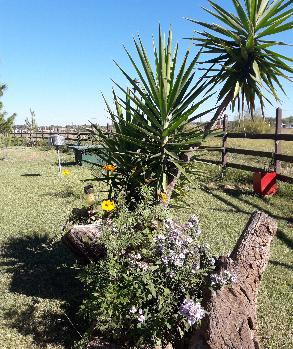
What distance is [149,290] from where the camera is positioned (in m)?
3.03

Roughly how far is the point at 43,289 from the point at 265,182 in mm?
6316

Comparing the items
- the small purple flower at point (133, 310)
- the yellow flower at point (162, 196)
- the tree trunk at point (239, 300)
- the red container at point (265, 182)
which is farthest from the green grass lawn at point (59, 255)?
the small purple flower at point (133, 310)

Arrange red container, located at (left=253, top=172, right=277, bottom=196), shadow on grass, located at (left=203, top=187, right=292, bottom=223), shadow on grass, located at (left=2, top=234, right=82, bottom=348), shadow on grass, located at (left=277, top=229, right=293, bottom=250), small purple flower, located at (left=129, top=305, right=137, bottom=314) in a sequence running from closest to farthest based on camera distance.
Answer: small purple flower, located at (left=129, top=305, right=137, bottom=314) < shadow on grass, located at (left=2, top=234, right=82, bottom=348) < shadow on grass, located at (left=277, top=229, right=293, bottom=250) < shadow on grass, located at (left=203, top=187, right=292, bottom=223) < red container, located at (left=253, top=172, right=277, bottom=196)

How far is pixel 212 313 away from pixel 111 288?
0.83 metres

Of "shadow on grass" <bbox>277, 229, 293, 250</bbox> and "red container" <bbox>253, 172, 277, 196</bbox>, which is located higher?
"red container" <bbox>253, 172, 277, 196</bbox>

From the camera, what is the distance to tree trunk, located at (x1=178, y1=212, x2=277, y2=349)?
2.86 metres

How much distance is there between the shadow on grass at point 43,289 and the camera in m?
3.55

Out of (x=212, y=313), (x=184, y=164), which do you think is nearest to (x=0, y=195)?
(x=184, y=164)

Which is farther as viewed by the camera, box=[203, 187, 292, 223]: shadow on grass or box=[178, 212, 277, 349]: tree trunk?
box=[203, 187, 292, 223]: shadow on grass

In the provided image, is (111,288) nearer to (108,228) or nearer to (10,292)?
(108,228)

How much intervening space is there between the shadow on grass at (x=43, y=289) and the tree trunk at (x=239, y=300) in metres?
1.22

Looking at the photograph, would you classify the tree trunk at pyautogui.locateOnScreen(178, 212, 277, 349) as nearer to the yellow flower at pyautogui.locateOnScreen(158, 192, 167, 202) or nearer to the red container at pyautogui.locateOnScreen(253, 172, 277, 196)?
the yellow flower at pyautogui.locateOnScreen(158, 192, 167, 202)

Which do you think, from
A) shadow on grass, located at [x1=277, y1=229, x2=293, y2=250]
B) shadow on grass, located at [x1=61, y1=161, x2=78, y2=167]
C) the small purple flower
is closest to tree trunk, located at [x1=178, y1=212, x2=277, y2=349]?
the small purple flower

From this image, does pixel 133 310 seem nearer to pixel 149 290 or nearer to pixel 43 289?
pixel 149 290
